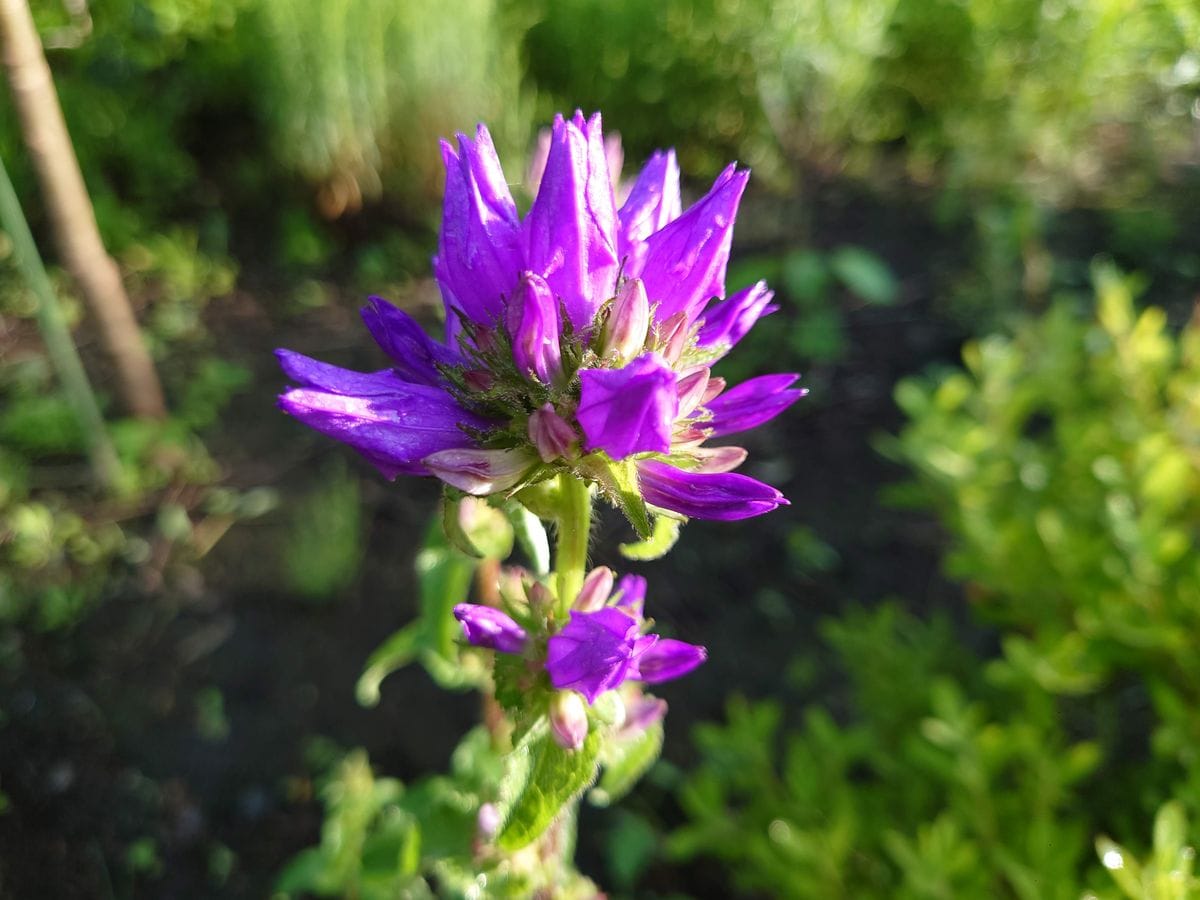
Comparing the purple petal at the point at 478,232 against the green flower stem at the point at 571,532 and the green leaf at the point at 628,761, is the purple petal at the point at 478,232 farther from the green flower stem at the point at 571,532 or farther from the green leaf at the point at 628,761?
the green leaf at the point at 628,761

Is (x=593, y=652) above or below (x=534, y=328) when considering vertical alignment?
below

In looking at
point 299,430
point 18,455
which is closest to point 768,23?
point 299,430

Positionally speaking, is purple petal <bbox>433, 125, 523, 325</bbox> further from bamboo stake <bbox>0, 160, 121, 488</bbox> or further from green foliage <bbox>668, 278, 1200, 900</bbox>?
bamboo stake <bbox>0, 160, 121, 488</bbox>

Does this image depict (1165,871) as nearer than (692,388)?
No

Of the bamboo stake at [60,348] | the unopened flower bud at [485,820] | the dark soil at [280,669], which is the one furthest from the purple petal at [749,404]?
the bamboo stake at [60,348]

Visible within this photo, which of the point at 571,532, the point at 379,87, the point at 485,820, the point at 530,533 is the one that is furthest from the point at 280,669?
the point at 379,87

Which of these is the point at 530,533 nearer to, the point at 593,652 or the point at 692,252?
the point at 593,652
